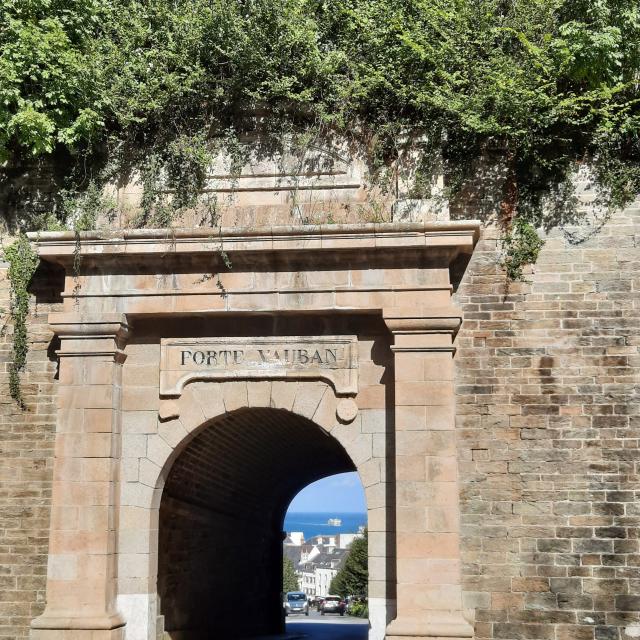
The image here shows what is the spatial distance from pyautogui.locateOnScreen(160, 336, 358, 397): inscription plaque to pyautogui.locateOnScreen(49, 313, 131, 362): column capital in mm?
529

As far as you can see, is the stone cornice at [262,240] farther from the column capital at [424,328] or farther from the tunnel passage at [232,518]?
the tunnel passage at [232,518]

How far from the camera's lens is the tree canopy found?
10.2 m

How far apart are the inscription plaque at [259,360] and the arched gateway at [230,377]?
0.02 m

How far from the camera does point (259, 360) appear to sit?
10.3 meters

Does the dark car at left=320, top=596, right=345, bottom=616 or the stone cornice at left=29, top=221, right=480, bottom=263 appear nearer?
the stone cornice at left=29, top=221, right=480, bottom=263

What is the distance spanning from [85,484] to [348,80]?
17.6ft

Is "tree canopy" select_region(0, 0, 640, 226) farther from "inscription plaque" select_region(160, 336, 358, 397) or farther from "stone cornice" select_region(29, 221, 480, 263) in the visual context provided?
"inscription plaque" select_region(160, 336, 358, 397)

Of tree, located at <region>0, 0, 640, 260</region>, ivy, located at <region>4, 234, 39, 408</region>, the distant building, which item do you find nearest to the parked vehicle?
ivy, located at <region>4, 234, 39, 408</region>

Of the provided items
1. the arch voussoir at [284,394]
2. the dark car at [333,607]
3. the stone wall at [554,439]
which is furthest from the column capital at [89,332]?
the dark car at [333,607]

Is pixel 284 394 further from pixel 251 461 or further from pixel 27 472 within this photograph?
pixel 251 461

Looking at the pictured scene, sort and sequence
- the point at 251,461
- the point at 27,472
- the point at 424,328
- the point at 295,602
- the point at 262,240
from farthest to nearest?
1. the point at 295,602
2. the point at 251,461
3. the point at 27,472
4. the point at 262,240
5. the point at 424,328

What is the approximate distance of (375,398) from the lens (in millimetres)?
10047

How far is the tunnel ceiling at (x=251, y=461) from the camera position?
1104 cm

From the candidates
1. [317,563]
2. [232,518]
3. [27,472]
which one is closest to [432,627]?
[27,472]
